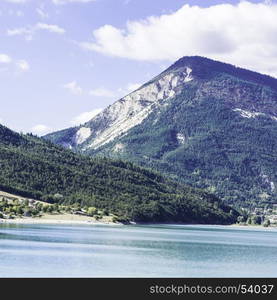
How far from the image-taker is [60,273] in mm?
104125
